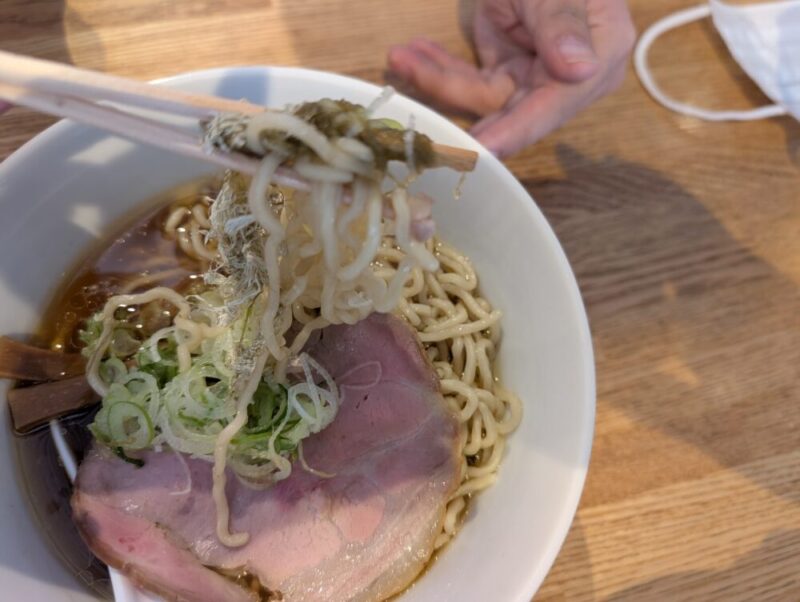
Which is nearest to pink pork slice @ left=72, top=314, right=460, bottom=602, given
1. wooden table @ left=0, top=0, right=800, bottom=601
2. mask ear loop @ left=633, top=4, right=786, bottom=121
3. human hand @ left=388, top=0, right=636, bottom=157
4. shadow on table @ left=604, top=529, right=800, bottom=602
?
wooden table @ left=0, top=0, right=800, bottom=601

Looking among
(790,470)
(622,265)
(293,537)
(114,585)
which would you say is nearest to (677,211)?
(622,265)

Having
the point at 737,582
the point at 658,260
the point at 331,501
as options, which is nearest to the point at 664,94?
the point at 658,260

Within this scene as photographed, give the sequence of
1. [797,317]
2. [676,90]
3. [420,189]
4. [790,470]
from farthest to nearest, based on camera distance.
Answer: [676,90]
[797,317]
[790,470]
[420,189]

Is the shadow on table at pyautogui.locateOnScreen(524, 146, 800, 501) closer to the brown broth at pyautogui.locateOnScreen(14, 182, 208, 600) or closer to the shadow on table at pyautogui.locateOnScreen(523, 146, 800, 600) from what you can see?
the shadow on table at pyautogui.locateOnScreen(523, 146, 800, 600)

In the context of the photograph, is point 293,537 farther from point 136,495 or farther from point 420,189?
point 420,189

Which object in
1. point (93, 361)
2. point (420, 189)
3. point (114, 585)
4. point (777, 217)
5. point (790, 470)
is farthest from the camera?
point (777, 217)

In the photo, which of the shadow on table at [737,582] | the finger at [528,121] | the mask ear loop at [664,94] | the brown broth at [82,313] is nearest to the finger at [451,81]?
the finger at [528,121]

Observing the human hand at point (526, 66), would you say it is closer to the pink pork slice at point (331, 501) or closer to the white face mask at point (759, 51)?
the white face mask at point (759, 51)
